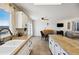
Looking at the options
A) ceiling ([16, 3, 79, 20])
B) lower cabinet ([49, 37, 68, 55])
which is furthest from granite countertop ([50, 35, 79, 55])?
ceiling ([16, 3, 79, 20])

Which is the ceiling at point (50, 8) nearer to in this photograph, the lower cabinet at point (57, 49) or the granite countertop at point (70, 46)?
the lower cabinet at point (57, 49)

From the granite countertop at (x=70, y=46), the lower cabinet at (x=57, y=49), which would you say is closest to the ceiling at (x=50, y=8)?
the lower cabinet at (x=57, y=49)

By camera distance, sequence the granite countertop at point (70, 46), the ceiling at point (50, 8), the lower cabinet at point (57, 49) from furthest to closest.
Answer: the ceiling at point (50, 8) → the lower cabinet at point (57, 49) → the granite countertop at point (70, 46)

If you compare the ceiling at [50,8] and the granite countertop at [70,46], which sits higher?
the ceiling at [50,8]

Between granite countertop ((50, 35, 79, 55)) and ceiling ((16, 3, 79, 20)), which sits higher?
ceiling ((16, 3, 79, 20))

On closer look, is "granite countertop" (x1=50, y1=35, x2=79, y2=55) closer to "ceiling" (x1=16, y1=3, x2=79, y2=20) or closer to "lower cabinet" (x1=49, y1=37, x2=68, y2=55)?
"lower cabinet" (x1=49, y1=37, x2=68, y2=55)

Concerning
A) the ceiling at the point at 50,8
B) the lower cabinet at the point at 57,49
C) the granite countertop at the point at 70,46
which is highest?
the ceiling at the point at 50,8

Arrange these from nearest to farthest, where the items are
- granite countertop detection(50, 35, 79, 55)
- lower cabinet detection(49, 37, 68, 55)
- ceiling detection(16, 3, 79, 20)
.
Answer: granite countertop detection(50, 35, 79, 55)
lower cabinet detection(49, 37, 68, 55)
ceiling detection(16, 3, 79, 20)

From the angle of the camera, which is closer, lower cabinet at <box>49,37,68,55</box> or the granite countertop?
the granite countertop

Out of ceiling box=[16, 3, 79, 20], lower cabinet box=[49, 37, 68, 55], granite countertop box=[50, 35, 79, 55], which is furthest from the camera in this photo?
ceiling box=[16, 3, 79, 20]

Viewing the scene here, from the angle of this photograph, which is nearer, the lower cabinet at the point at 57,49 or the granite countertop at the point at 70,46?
the granite countertop at the point at 70,46

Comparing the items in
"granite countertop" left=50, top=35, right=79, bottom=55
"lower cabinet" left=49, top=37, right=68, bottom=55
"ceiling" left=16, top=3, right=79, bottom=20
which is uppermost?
"ceiling" left=16, top=3, right=79, bottom=20
